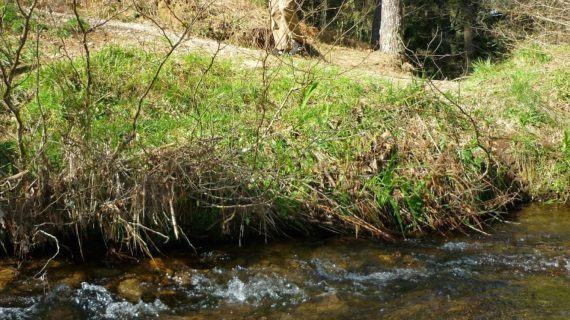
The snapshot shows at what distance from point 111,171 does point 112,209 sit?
293 millimetres

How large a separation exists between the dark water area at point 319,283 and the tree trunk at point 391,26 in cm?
721

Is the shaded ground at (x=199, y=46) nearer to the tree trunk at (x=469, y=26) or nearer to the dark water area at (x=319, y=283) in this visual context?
the dark water area at (x=319, y=283)

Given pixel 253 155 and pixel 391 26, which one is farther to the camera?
pixel 391 26

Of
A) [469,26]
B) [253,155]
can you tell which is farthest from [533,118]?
[469,26]

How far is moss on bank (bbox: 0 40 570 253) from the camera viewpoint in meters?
5.52

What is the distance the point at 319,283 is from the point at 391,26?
28.1 feet

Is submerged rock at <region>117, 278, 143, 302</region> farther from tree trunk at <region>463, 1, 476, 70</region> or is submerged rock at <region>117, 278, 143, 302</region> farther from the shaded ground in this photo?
tree trunk at <region>463, 1, 476, 70</region>

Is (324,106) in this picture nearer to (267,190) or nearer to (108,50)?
(267,190)

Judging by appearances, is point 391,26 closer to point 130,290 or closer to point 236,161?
point 236,161

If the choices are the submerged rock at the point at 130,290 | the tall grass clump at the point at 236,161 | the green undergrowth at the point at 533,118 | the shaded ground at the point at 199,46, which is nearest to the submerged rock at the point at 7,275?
the tall grass clump at the point at 236,161

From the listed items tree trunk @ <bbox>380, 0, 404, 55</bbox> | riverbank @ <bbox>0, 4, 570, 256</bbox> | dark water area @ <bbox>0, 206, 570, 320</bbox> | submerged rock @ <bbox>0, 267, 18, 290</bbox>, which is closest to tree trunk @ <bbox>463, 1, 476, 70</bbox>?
tree trunk @ <bbox>380, 0, 404, 55</bbox>

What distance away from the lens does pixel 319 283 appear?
5.41 metres

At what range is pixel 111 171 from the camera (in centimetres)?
554

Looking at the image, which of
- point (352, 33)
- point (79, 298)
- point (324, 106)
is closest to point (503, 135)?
point (324, 106)
